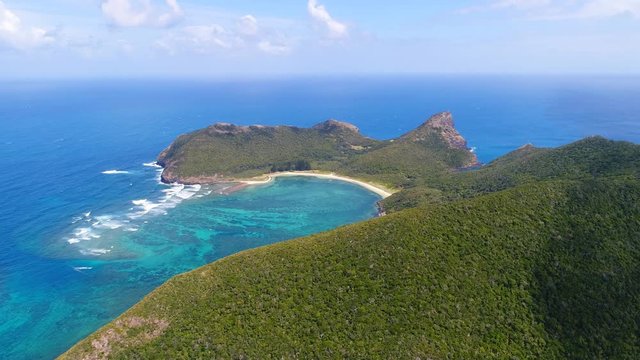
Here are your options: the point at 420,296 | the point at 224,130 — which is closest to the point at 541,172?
the point at 420,296

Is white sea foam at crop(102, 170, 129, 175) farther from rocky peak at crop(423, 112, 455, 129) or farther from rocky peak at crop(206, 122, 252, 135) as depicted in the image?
rocky peak at crop(423, 112, 455, 129)

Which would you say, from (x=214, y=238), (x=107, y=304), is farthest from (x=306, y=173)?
(x=107, y=304)

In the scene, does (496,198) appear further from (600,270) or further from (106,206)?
(106,206)

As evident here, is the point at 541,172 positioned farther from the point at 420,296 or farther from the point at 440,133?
the point at 440,133

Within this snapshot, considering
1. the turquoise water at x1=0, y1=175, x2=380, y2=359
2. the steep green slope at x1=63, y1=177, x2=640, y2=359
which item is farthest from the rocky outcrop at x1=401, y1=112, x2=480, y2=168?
the steep green slope at x1=63, y1=177, x2=640, y2=359

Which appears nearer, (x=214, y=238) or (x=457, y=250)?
(x=457, y=250)

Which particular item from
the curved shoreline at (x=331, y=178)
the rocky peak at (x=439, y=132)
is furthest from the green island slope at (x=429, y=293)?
the rocky peak at (x=439, y=132)

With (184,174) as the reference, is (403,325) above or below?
above
